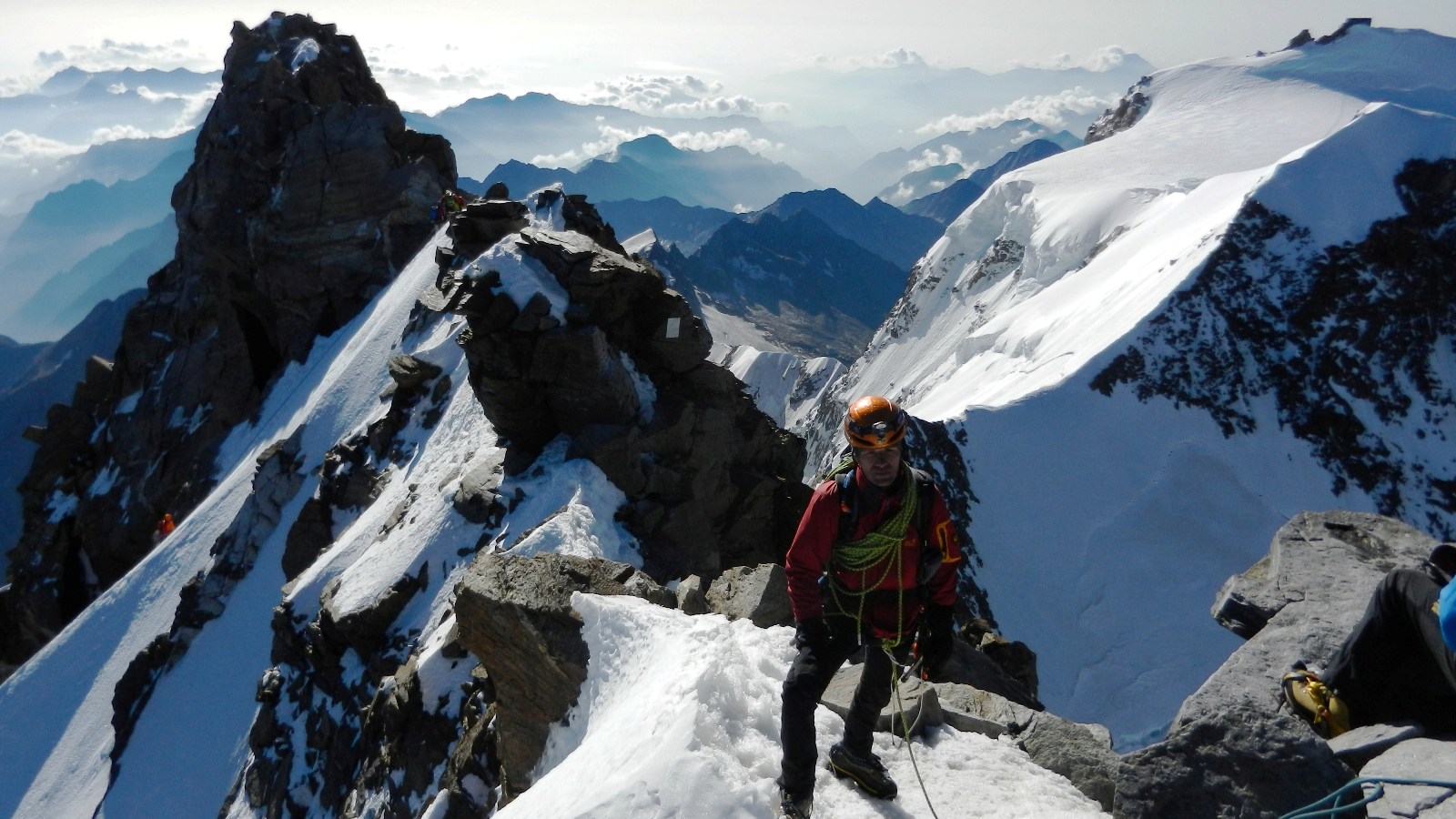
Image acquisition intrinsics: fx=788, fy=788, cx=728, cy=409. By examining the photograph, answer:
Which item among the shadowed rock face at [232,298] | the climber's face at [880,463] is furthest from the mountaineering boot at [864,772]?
the shadowed rock face at [232,298]

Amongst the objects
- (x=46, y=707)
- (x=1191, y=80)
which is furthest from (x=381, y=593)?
(x=1191, y=80)

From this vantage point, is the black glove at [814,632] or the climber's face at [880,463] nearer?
the climber's face at [880,463]

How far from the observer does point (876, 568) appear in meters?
6.00

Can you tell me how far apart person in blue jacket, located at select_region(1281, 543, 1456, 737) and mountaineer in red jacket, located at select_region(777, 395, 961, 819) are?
2.97m

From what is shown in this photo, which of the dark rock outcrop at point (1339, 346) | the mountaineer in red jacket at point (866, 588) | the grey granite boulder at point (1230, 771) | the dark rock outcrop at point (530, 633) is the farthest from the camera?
the dark rock outcrop at point (1339, 346)

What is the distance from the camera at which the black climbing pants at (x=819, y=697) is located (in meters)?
5.83

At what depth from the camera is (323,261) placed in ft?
143

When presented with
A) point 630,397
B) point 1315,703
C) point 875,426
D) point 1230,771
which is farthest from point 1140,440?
point 875,426

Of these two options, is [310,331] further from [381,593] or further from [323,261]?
[381,593]

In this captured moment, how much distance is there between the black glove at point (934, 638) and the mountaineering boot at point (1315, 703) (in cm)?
258

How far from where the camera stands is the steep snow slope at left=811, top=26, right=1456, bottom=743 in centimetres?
3325

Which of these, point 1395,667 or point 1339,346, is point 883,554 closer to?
point 1395,667

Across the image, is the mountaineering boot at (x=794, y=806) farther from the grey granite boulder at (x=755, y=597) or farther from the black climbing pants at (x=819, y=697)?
the grey granite boulder at (x=755, y=597)

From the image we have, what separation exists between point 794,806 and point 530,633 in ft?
14.6
